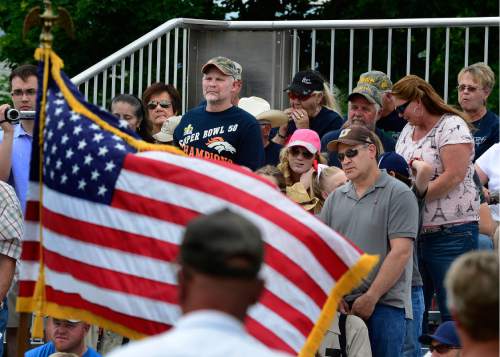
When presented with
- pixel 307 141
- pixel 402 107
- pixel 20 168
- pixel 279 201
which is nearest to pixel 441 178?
pixel 402 107

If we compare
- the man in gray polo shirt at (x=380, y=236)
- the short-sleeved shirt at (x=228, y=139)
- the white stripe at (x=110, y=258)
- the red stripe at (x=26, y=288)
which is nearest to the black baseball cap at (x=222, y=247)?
the white stripe at (x=110, y=258)

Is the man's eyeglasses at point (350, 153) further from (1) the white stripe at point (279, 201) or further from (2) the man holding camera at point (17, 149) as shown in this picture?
(2) the man holding camera at point (17, 149)

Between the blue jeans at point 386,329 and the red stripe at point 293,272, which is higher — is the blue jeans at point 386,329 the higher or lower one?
the lower one

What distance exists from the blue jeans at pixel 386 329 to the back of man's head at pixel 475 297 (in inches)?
163

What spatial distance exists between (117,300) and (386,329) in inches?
95.7

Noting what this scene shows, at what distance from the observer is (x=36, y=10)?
22.7 ft

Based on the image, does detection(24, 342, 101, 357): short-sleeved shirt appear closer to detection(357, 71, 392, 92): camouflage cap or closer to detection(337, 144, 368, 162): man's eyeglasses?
detection(337, 144, 368, 162): man's eyeglasses

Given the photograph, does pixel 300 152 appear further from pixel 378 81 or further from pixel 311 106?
pixel 311 106

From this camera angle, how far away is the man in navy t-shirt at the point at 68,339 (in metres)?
8.70

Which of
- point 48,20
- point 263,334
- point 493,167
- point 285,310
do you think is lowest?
point 263,334

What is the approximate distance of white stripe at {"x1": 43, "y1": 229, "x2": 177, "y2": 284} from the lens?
676 cm

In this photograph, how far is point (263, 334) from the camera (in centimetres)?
672

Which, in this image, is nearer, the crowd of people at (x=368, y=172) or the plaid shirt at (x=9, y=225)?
the crowd of people at (x=368, y=172)

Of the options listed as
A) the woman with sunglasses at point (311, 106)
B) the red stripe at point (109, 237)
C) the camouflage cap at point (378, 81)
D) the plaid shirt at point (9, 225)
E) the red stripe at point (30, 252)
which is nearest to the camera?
the red stripe at point (109, 237)
